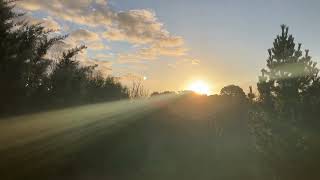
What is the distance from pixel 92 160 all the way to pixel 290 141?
11.0 metres

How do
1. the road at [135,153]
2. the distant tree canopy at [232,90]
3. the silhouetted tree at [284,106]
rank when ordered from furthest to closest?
the distant tree canopy at [232,90], the silhouetted tree at [284,106], the road at [135,153]

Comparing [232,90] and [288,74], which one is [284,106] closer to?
[288,74]

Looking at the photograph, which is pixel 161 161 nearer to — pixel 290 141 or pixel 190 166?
pixel 190 166

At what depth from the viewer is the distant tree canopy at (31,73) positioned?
2923cm

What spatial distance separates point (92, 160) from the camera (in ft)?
82.6

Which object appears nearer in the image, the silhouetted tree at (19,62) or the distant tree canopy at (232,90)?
the silhouetted tree at (19,62)

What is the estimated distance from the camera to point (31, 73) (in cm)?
3253

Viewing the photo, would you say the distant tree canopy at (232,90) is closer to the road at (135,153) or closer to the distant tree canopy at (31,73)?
the road at (135,153)

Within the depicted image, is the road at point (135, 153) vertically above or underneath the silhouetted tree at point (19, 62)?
underneath

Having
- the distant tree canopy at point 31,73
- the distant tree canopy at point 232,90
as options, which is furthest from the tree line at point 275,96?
the distant tree canopy at point 232,90

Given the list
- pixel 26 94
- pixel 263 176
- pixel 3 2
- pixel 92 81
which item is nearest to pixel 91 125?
pixel 26 94

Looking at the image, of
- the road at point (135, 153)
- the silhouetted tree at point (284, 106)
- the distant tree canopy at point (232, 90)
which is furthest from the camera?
the distant tree canopy at point (232, 90)

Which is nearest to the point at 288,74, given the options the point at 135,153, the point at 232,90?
the point at 135,153

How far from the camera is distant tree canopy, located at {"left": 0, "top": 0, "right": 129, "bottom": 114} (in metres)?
29.2
